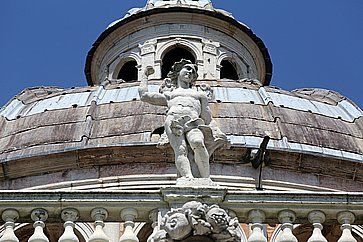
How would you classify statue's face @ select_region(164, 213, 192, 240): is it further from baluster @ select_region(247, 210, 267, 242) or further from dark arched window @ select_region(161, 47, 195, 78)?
dark arched window @ select_region(161, 47, 195, 78)

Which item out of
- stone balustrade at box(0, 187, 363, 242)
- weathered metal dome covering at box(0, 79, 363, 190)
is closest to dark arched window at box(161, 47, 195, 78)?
weathered metal dome covering at box(0, 79, 363, 190)

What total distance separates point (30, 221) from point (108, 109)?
1624cm

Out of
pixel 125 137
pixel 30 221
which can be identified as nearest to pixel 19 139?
pixel 125 137

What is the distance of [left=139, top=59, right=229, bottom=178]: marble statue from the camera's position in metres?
16.9

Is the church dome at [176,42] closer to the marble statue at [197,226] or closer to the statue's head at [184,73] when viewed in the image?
the statue's head at [184,73]

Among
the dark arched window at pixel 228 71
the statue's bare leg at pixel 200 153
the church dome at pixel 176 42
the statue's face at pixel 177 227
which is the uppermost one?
the church dome at pixel 176 42

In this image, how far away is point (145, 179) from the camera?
30.8 metres

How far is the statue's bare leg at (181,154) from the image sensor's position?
16.8 meters

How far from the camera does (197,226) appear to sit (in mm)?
15703

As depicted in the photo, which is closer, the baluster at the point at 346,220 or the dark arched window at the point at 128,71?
the baluster at the point at 346,220

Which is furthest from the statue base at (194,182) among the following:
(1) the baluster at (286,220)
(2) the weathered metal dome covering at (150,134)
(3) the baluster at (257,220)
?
(2) the weathered metal dome covering at (150,134)

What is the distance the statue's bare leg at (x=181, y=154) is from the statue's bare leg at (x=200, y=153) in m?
0.11

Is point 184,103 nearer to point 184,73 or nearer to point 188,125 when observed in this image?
point 188,125

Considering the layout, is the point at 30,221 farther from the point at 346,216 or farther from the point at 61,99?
the point at 61,99
